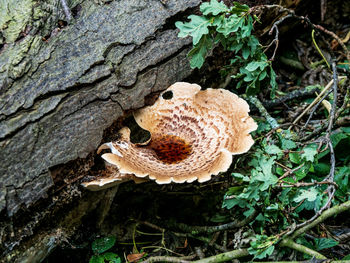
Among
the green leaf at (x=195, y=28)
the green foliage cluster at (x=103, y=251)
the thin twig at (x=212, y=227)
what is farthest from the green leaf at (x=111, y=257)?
the green leaf at (x=195, y=28)

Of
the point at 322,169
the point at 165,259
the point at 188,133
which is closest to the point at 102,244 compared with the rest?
the point at 165,259

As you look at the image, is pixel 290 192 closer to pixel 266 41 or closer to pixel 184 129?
pixel 184 129

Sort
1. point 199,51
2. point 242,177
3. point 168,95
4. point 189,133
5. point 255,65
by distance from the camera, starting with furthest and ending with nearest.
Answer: point 168,95 → point 189,133 → point 255,65 → point 199,51 → point 242,177

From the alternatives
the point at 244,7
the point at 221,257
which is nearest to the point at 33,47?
the point at 244,7

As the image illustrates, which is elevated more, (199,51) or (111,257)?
(199,51)

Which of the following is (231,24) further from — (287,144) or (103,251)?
(103,251)

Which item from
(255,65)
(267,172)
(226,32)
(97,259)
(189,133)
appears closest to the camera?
(267,172)

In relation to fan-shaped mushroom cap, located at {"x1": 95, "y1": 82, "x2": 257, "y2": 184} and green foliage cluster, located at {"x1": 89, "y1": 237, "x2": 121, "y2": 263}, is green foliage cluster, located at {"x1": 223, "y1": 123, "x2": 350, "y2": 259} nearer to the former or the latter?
fan-shaped mushroom cap, located at {"x1": 95, "y1": 82, "x2": 257, "y2": 184}
